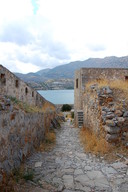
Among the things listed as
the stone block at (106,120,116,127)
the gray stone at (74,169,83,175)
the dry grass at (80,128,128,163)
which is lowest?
the gray stone at (74,169,83,175)

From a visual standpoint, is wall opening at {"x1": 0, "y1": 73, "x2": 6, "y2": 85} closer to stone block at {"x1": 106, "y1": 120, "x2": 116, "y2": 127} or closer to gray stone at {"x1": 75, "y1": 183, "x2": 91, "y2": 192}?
stone block at {"x1": 106, "y1": 120, "x2": 116, "y2": 127}

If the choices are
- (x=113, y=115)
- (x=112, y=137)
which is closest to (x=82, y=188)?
(x=112, y=137)

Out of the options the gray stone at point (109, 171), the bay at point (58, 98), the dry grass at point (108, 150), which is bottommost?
the gray stone at point (109, 171)

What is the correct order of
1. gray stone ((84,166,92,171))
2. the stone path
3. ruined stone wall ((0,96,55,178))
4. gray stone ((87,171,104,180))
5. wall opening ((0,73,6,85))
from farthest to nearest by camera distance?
wall opening ((0,73,6,85)), gray stone ((84,166,92,171)), gray stone ((87,171,104,180)), the stone path, ruined stone wall ((0,96,55,178))

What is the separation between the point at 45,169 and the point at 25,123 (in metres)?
1.35

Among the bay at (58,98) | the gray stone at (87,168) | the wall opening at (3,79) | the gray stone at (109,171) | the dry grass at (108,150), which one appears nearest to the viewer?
the gray stone at (109,171)

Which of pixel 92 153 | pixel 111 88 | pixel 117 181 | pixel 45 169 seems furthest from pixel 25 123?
pixel 111 88

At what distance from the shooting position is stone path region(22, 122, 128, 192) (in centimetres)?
345

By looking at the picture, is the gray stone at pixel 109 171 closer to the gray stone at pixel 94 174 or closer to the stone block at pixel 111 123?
the gray stone at pixel 94 174

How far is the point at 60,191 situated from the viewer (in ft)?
10.8

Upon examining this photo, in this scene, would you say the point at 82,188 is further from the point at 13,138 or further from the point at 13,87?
the point at 13,87

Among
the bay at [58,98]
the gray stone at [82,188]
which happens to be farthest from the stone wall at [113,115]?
the bay at [58,98]

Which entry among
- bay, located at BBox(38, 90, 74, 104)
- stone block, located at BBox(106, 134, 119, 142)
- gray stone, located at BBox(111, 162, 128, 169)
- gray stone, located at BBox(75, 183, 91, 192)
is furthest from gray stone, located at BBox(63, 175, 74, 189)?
bay, located at BBox(38, 90, 74, 104)

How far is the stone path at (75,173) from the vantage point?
3445mm
